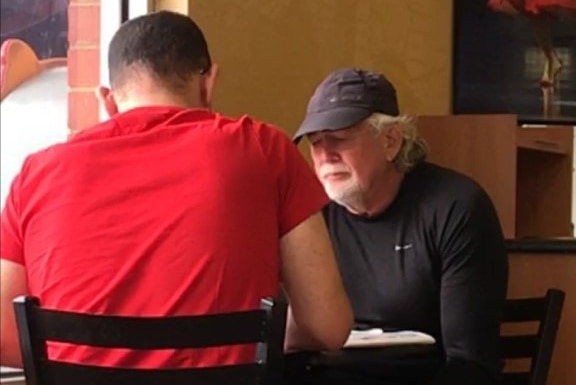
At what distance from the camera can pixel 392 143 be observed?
2.72m

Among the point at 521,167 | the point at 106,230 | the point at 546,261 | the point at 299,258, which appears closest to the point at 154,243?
the point at 106,230

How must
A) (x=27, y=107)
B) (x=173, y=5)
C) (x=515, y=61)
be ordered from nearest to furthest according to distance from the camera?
(x=27, y=107) → (x=173, y=5) → (x=515, y=61)

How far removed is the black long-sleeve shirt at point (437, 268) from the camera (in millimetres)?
2449

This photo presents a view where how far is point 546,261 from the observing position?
9.67 feet

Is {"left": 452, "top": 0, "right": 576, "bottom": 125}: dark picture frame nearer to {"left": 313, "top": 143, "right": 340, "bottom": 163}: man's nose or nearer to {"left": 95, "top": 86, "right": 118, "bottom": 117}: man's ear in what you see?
{"left": 313, "top": 143, "right": 340, "bottom": 163}: man's nose

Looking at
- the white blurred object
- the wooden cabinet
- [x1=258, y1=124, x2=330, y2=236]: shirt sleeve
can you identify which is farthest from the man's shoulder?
the white blurred object

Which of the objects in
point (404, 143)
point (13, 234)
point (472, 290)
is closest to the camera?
point (13, 234)

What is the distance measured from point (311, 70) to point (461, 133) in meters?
0.50

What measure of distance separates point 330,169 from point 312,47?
81cm

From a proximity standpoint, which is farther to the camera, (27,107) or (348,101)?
(27,107)

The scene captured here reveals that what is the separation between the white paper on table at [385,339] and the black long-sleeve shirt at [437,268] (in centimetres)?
13

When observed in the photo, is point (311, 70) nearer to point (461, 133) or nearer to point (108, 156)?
point (461, 133)

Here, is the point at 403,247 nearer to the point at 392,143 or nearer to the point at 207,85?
the point at 392,143

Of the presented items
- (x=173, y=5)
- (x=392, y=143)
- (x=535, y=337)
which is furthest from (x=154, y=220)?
(x=173, y=5)
